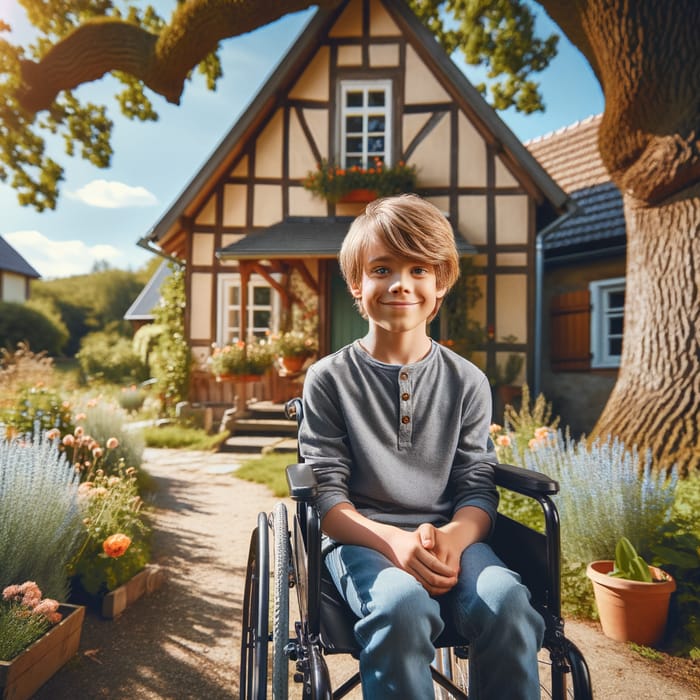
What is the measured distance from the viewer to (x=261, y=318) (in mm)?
9508

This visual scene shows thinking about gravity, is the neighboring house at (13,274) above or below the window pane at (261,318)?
above

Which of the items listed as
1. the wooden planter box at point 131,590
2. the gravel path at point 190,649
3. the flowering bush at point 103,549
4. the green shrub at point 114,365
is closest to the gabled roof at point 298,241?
the gravel path at point 190,649

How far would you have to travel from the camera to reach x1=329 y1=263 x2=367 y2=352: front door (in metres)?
9.22

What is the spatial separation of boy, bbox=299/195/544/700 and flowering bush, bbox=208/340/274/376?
6.95 meters

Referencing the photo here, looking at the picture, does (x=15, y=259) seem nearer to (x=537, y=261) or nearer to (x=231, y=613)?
(x=537, y=261)

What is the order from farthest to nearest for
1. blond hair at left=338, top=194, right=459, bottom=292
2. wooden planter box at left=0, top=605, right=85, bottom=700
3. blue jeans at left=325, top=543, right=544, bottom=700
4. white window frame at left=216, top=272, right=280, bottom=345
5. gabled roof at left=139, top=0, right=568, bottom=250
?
white window frame at left=216, top=272, right=280, bottom=345 < gabled roof at left=139, top=0, right=568, bottom=250 < wooden planter box at left=0, top=605, right=85, bottom=700 < blond hair at left=338, top=194, right=459, bottom=292 < blue jeans at left=325, top=543, right=544, bottom=700

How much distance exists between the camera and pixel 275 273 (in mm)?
9242

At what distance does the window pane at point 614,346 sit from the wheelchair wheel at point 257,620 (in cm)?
867

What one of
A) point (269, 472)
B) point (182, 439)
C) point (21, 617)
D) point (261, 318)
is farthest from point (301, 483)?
point (261, 318)

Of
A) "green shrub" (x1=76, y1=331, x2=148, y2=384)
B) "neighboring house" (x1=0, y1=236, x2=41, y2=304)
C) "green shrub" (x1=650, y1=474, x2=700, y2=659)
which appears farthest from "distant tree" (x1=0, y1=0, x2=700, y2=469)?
"neighboring house" (x1=0, y1=236, x2=41, y2=304)

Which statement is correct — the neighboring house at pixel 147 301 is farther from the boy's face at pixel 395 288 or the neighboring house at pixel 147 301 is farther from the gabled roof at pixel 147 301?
the boy's face at pixel 395 288

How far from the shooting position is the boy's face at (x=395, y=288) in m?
1.57

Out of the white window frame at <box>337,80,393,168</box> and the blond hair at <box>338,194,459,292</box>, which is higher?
the white window frame at <box>337,80,393,168</box>

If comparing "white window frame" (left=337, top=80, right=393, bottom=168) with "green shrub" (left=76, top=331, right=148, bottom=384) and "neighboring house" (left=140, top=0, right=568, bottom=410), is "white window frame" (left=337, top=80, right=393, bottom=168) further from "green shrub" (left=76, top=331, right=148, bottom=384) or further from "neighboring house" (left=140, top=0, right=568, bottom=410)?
"green shrub" (left=76, top=331, right=148, bottom=384)
